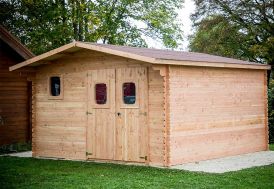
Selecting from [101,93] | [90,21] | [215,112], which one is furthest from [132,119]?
[90,21]

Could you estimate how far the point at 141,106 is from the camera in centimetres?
1304

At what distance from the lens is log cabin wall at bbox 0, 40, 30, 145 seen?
1828cm

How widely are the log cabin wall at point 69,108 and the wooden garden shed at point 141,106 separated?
3cm

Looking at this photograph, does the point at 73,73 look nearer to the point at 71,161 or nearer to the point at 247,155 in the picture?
the point at 71,161

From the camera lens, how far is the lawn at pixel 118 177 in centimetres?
998

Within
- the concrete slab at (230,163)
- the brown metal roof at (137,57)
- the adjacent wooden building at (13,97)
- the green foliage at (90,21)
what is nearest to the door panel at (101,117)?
the brown metal roof at (137,57)

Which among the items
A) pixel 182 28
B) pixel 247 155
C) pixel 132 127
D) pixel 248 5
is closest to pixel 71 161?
pixel 132 127

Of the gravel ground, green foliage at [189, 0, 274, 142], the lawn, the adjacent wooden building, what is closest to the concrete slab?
the gravel ground

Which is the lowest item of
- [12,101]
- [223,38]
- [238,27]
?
[12,101]

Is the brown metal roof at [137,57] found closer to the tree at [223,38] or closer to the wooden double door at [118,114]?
the wooden double door at [118,114]

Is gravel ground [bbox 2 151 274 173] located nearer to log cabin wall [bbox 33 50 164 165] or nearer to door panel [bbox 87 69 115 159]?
log cabin wall [bbox 33 50 164 165]

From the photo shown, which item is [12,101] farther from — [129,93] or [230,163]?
[230,163]

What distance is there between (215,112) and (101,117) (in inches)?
122

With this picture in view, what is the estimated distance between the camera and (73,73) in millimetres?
14531
